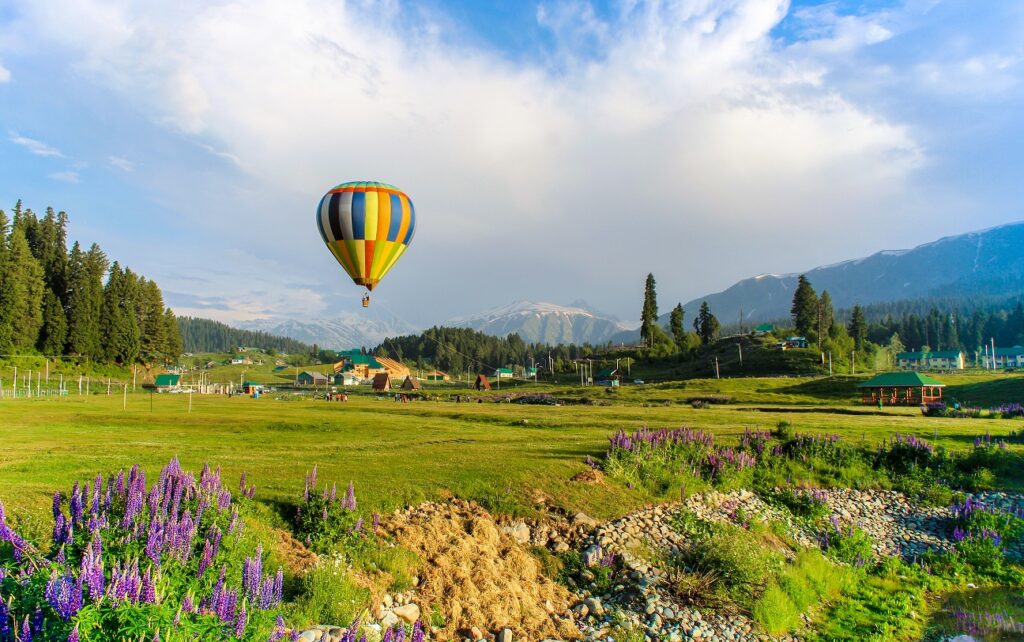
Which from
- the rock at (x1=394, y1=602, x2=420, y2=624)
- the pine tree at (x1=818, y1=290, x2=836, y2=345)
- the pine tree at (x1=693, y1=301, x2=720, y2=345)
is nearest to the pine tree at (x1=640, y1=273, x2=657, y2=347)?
the pine tree at (x1=693, y1=301, x2=720, y2=345)

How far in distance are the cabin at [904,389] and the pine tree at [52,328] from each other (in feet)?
362

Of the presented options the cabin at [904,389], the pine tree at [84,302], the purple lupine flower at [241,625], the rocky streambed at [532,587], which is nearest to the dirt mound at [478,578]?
the rocky streambed at [532,587]

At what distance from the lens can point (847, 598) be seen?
1652 centimetres

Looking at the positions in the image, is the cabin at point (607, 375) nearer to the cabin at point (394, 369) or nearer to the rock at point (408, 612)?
the cabin at point (394, 369)

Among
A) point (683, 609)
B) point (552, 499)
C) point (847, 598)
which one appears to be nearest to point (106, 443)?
point (552, 499)

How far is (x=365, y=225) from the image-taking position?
107ft

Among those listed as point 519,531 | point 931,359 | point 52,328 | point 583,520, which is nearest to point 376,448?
point 519,531

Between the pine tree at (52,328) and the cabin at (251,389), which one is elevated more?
the pine tree at (52,328)

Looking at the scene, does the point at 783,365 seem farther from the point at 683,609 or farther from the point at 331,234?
the point at 683,609

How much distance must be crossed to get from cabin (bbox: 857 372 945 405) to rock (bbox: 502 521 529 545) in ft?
189

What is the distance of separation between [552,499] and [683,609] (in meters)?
4.30

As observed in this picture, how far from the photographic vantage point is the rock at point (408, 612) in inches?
436

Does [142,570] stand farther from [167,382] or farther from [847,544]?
[167,382]

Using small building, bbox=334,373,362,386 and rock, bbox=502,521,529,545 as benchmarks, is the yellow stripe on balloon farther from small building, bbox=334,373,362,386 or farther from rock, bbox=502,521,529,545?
small building, bbox=334,373,362,386
